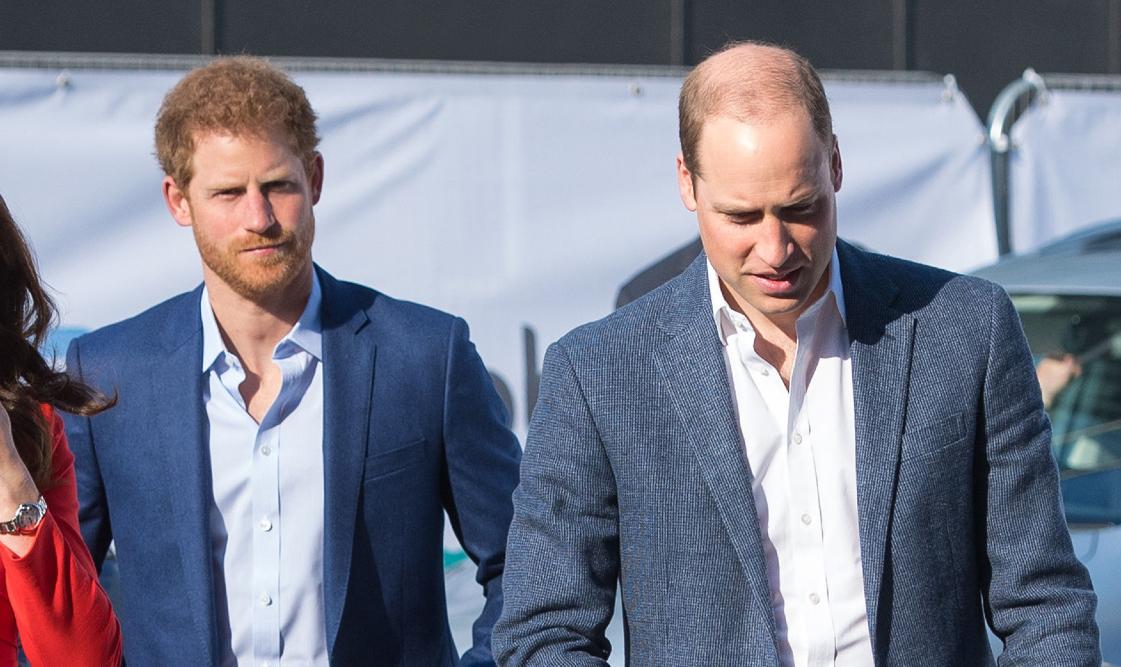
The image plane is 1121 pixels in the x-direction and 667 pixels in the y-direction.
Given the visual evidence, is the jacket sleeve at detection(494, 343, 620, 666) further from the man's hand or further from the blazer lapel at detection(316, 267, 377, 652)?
the man's hand

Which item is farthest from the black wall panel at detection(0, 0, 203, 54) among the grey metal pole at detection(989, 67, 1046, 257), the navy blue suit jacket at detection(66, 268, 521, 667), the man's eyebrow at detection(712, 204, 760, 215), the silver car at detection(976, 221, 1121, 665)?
the man's eyebrow at detection(712, 204, 760, 215)

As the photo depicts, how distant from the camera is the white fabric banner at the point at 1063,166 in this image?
6480 mm

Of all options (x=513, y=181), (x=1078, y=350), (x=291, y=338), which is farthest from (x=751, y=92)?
(x=513, y=181)

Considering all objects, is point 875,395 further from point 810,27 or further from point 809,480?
point 810,27

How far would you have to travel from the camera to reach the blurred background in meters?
5.35

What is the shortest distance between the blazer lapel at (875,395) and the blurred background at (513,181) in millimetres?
2107

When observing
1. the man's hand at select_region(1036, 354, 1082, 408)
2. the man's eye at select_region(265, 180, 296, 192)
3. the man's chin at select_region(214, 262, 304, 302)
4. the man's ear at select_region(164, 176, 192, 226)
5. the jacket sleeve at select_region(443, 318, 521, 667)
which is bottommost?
the man's hand at select_region(1036, 354, 1082, 408)

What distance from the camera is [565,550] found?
8.02ft

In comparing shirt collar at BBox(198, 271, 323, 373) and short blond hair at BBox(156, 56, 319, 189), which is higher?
short blond hair at BBox(156, 56, 319, 189)

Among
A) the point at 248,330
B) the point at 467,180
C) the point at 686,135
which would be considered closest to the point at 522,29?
the point at 467,180

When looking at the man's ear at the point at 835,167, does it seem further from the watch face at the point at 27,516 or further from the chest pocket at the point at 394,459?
the watch face at the point at 27,516

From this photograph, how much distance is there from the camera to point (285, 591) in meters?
2.88

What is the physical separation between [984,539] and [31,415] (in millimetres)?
1410

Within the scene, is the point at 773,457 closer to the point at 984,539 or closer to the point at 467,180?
the point at 984,539
